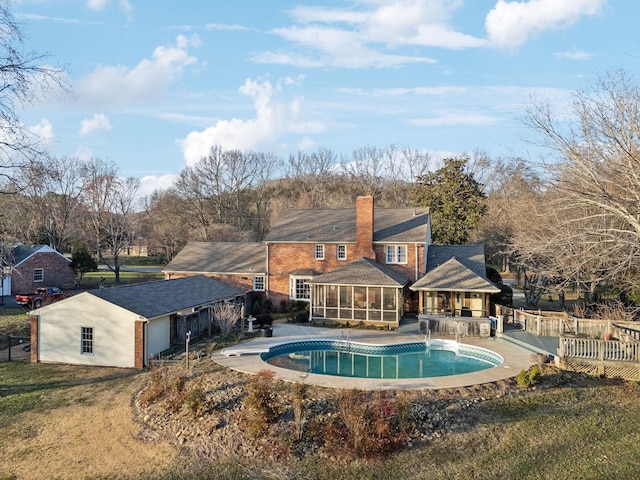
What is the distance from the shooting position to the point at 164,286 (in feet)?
75.5

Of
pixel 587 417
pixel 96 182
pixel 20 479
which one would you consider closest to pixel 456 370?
pixel 587 417

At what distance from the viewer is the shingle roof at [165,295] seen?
59.9ft

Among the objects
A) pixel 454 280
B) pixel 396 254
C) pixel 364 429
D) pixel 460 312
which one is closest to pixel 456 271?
pixel 454 280

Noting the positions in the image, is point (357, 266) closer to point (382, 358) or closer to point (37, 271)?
point (382, 358)

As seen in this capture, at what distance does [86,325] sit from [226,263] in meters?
14.1

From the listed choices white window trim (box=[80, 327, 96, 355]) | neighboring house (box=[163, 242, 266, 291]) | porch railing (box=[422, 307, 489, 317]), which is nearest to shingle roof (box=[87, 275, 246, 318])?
white window trim (box=[80, 327, 96, 355])

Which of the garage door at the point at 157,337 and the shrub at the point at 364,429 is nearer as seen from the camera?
the shrub at the point at 364,429

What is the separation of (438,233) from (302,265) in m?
19.5

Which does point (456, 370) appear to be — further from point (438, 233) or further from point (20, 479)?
point (438, 233)

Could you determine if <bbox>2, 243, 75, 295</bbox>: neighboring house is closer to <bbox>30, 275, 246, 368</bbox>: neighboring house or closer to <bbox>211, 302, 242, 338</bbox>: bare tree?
<bbox>30, 275, 246, 368</bbox>: neighboring house

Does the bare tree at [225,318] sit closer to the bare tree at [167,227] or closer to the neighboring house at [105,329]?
the neighboring house at [105,329]

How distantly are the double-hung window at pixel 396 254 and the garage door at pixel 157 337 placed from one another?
1457 cm

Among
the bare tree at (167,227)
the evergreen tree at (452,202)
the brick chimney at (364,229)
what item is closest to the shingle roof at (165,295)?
the brick chimney at (364,229)

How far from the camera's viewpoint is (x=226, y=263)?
104ft
